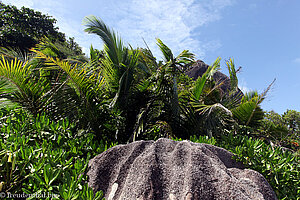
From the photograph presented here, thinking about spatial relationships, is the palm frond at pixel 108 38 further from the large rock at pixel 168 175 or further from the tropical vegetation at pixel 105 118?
the large rock at pixel 168 175

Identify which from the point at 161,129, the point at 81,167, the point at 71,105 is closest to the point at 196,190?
the point at 81,167

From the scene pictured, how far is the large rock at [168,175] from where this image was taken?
6.45 feet

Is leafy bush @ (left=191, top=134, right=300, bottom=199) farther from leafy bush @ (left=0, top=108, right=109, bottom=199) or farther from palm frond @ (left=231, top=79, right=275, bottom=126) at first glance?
palm frond @ (left=231, top=79, right=275, bottom=126)

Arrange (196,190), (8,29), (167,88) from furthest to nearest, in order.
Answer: (8,29), (167,88), (196,190)

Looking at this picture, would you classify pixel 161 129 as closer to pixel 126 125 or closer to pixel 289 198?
pixel 126 125

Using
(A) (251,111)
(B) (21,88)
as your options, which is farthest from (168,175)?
(A) (251,111)

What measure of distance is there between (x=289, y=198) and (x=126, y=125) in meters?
2.63

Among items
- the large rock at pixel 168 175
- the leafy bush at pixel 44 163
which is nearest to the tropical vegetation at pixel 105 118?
the leafy bush at pixel 44 163

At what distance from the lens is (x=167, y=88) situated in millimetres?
4520

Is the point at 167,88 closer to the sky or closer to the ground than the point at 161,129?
closer to the sky

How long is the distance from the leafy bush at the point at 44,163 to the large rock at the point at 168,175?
226 mm

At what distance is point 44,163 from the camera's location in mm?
2148

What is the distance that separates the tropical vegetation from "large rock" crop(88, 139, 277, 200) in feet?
0.93

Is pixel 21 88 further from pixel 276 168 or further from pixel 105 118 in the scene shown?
pixel 276 168
